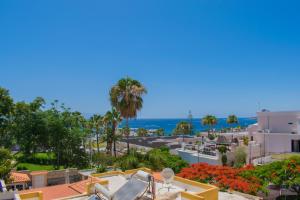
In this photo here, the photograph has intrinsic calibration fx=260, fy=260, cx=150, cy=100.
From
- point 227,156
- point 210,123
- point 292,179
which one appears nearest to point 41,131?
point 227,156

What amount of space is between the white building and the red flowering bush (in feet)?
73.5

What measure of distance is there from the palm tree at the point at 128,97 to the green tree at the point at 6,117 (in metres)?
16.8

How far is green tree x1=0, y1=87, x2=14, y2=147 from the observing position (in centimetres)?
3547

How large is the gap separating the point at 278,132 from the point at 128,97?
2587 cm

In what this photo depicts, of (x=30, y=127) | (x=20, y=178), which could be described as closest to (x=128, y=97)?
(x=20, y=178)

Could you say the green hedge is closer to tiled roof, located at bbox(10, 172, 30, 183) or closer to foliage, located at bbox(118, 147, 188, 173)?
tiled roof, located at bbox(10, 172, 30, 183)

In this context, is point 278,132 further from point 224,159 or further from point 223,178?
point 223,178

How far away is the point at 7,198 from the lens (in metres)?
11.1

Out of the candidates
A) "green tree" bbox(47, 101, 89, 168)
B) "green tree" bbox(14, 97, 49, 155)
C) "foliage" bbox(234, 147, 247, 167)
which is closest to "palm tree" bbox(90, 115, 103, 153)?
"green tree" bbox(47, 101, 89, 168)

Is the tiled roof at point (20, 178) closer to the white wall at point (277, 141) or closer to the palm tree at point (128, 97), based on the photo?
the palm tree at point (128, 97)

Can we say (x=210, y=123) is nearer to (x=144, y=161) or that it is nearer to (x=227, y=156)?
(x=227, y=156)

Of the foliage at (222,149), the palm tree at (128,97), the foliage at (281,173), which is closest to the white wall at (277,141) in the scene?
the foliage at (222,149)

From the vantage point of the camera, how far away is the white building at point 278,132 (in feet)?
121

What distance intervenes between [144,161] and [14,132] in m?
23.9
